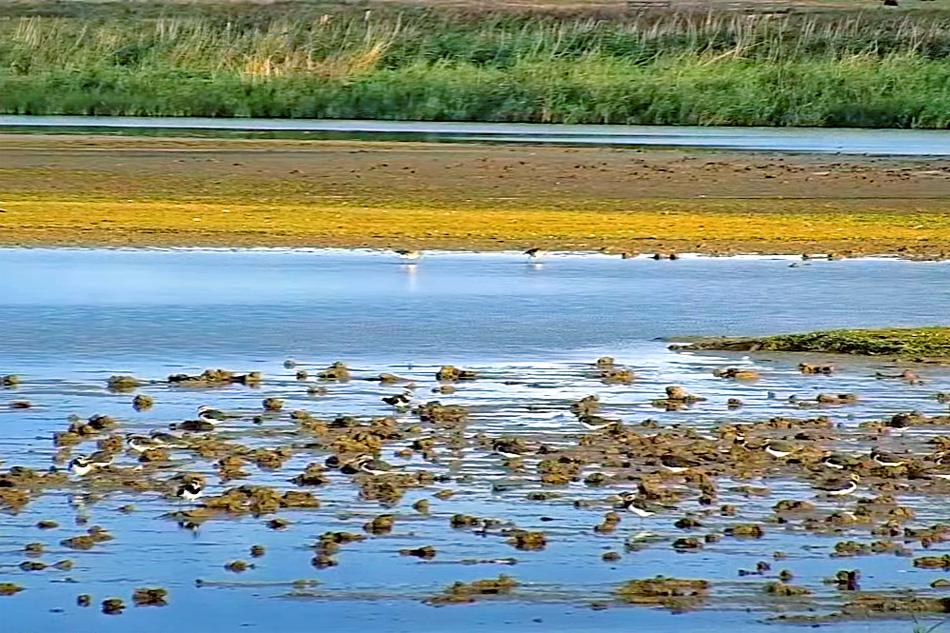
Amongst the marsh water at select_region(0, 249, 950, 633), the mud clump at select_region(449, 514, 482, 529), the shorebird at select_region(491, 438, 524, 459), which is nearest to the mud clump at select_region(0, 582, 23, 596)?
the marsh water at select_region(0, 249, 950, 633)

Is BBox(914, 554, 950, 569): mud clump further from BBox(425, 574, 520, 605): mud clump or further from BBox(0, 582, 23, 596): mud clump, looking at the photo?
BBox(0, 582, 23, 596): mud clump

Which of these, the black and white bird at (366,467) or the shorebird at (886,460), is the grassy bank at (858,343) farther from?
the black and white bird at (366,467)

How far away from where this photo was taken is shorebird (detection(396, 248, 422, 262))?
18.2 m

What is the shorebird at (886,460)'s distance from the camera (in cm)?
925

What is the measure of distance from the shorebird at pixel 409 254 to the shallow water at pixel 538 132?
58.7ft

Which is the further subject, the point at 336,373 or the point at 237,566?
the point at 336,373

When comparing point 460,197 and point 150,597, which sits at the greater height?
point 150,597

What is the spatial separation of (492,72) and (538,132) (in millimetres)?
9159

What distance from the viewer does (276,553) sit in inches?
298

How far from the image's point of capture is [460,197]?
26453mm

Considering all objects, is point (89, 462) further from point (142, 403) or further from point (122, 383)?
point (122, 383)

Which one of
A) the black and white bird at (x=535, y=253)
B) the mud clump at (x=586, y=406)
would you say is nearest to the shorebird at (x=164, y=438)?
the mud clump at (x=586, y=406)

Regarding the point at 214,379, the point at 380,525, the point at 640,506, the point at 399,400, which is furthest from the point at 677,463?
the point at 214,379

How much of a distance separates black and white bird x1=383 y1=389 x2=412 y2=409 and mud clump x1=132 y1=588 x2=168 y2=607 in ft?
12.1
